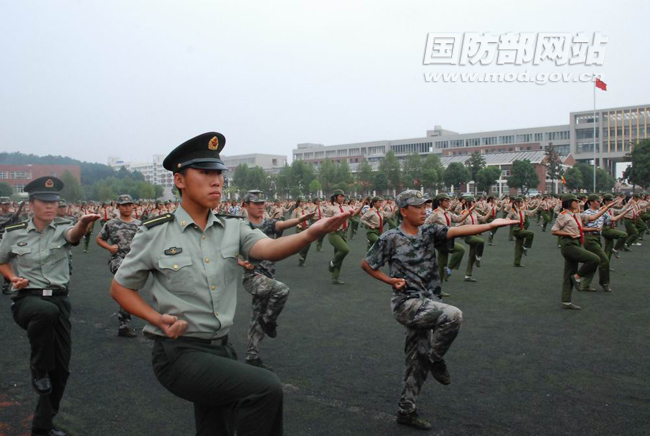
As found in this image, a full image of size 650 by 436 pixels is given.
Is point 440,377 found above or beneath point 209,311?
beneath

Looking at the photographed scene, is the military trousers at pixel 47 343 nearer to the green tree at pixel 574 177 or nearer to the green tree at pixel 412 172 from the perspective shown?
the green tree at pixel 412 172

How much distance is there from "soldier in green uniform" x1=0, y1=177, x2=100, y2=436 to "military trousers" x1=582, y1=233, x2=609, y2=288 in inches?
373

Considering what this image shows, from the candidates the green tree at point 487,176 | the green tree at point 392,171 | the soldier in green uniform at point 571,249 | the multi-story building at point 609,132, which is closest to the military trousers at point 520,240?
the soldier in green uniform at point 571,249

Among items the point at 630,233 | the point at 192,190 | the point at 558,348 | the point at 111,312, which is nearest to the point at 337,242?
the point at 111,312

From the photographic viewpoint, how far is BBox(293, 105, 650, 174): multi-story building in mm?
93100

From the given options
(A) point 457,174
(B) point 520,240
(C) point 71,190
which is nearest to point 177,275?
(B) point 520,240

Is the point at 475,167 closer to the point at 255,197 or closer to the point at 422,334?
the point at 255,197

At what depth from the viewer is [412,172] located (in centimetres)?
7819

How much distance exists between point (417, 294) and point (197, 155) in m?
2.66

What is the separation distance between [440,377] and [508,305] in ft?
18.1

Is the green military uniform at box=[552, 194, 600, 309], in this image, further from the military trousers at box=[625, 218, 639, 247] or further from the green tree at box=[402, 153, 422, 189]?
the green tree at box=[402, 153, 422, 189]

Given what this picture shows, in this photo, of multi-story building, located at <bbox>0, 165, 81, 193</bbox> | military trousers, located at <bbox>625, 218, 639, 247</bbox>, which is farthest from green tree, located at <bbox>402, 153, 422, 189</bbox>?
multi-story building, located at <bbox>0, 165, 81, 193</bbox>

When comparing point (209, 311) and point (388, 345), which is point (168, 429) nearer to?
point (209, 311)

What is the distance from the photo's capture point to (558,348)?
675 centimetres
